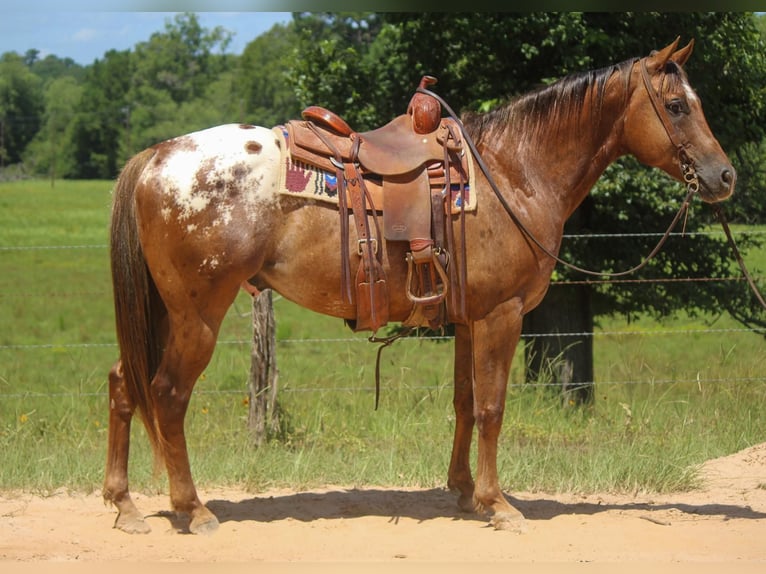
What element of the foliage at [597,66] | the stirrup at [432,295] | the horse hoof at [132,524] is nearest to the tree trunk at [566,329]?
the foliage at [597,66]

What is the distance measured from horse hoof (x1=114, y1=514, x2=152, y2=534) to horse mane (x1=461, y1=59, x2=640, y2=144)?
2630mm

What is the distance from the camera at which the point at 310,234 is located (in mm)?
4531

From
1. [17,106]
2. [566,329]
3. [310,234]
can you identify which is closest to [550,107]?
[310,234]

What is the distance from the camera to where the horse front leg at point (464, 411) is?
5.07m

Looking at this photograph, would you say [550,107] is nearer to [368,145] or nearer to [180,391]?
[368,145]

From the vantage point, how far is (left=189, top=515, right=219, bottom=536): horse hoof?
15.2ft

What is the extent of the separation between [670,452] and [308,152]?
3.10 metres

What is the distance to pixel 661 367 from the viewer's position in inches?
383

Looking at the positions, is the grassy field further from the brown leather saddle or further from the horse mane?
the horse mane

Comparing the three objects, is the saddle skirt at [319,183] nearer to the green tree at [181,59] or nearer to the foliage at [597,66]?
the foliage at [597,66]

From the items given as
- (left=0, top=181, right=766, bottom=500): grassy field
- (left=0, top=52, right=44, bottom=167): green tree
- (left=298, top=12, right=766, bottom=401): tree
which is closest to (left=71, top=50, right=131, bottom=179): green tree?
(left=0, top=52, right=44, bottom=167): green tree

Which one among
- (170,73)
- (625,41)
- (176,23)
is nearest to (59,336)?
(625,41)

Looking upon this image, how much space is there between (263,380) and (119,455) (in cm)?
181

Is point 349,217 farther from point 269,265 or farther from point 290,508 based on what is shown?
point 290,508
